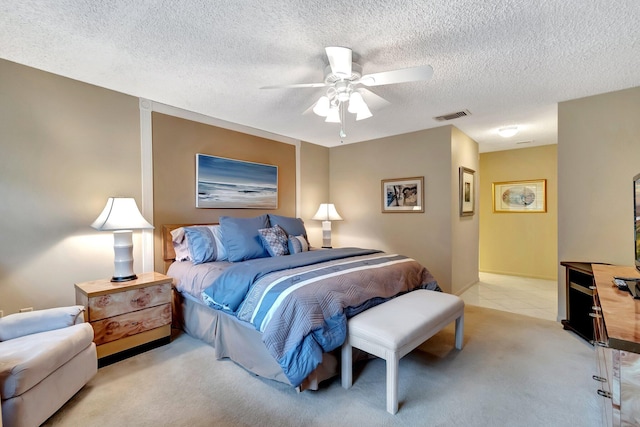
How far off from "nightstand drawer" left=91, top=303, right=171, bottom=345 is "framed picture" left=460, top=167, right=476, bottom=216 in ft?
13.2

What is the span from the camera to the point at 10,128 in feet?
7.34

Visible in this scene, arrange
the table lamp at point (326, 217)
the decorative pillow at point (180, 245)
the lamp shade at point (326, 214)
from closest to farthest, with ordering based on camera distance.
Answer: the decorative pillow at point (180, 245) < the table lamp at point (326, 217) < the lamp shade at point (326, 214)

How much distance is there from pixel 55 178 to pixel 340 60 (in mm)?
2589

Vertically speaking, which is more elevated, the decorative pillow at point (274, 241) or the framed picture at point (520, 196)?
the framed picture at point (520, 196)

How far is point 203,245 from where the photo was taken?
2.88 metres

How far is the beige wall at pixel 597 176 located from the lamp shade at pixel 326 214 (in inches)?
114

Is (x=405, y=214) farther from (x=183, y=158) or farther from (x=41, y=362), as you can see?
(x=41, y=362)

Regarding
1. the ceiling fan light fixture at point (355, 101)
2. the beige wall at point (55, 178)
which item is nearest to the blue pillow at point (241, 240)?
the beige wall at point (55, 178)

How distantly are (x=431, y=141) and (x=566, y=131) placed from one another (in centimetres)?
146

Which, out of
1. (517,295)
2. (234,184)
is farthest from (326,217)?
(517,295)

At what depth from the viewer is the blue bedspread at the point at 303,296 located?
1.75 meters

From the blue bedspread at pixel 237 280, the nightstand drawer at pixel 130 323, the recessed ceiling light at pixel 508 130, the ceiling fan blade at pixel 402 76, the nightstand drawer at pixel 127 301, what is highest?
the recessed ceiling light at pixel 508 130

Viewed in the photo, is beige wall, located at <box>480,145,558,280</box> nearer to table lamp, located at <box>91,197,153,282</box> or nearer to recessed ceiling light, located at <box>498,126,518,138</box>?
recessed ceiling light, located at <box>498,126,518,138</box>

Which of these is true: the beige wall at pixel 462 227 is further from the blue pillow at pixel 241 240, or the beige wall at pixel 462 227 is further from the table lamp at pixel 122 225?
the table lamp at pixel 122 225
